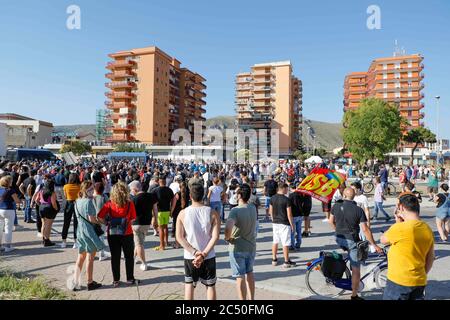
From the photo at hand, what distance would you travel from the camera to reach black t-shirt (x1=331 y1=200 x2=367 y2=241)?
4996 mm

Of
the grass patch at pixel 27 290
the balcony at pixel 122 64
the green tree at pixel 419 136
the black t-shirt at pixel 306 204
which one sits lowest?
the grass patch at pixel 27 290

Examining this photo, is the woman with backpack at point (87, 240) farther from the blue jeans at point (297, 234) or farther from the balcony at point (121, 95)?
the balcony at point (121, 95)

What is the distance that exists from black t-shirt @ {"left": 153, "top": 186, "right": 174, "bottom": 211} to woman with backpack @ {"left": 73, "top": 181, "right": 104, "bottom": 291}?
7.39 feet

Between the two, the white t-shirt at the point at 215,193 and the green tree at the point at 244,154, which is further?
the green tree at the point at 244,154

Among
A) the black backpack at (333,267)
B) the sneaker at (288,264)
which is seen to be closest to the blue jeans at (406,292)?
the black backpack at (333,267)

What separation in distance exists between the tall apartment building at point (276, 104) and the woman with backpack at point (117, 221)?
87.6 metres

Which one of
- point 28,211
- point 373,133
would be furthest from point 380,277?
point 373,133

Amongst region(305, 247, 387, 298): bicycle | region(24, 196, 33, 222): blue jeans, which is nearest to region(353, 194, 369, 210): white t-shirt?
region(305, 247, 387, 298): bicycle

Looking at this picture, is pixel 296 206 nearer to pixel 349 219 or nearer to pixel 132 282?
pixel 349 219

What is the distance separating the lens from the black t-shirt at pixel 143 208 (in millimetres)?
6402

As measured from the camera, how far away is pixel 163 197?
26.1 ft

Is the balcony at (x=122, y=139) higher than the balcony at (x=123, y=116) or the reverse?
the reverse

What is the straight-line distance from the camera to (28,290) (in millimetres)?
4996

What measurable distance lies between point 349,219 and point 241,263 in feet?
6.26
